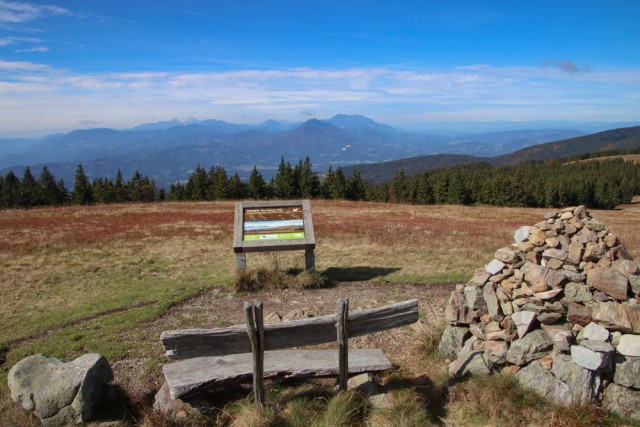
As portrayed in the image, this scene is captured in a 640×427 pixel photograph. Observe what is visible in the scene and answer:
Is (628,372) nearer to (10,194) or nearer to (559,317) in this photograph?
(559,317)

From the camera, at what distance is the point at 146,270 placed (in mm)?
16781

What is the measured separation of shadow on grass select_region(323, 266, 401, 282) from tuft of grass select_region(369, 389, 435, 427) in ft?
28.0

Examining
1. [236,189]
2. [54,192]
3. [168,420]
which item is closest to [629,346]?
[168,420]

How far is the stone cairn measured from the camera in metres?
5.87

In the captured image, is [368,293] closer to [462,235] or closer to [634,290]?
[634,290]

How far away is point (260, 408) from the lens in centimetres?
552

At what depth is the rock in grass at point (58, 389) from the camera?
17.9 ft

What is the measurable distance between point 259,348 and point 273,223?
8.56m

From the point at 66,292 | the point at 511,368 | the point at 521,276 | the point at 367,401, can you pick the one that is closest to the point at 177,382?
the point at 367,401

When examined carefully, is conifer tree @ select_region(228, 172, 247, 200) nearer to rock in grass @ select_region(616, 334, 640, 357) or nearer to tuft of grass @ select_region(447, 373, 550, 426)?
tuft of grass @ select_region(447, 373, 550, 426)

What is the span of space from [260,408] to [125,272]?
1329 cm

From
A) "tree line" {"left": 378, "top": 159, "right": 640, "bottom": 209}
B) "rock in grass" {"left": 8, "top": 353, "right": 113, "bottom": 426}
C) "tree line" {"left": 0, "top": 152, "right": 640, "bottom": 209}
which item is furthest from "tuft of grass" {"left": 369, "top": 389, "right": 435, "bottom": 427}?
"tree line" {"left": 378, "top": 159, "right": 640, "bottom": 209}

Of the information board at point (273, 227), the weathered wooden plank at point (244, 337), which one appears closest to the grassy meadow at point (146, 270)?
the weathered wooden plank at point (244, 337)

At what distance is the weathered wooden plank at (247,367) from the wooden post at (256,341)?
0.34 m
